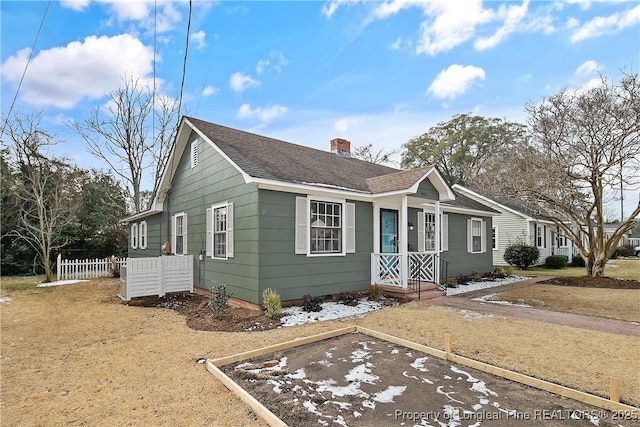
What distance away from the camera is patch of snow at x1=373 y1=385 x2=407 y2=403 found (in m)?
3.52

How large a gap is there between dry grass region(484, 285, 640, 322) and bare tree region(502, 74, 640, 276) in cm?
379

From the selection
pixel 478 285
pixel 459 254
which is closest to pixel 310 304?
pixel 478 285

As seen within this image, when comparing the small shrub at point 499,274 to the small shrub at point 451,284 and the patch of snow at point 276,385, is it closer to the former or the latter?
the small shrub at point 451,284

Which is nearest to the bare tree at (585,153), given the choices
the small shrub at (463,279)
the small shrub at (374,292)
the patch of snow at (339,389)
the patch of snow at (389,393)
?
the small shrub at (463,279)

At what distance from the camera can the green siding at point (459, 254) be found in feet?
41.7

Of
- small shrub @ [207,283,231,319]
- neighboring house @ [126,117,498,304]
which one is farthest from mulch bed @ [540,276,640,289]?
small shrub @ [207,283,231,319]

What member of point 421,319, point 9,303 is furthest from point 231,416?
point 9,303

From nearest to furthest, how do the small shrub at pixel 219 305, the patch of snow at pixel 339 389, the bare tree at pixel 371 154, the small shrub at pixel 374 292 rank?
the patch of snow at pixel 339 389, the small shrub at pixel 219 305, the small shrub at pixel 374 292, the bare tree at pixel 371 154

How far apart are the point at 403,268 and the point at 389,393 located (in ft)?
18.9

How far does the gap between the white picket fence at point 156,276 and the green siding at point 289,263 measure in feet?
13.2

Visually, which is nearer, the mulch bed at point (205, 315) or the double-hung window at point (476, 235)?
the mulch bed at point (205, 315)

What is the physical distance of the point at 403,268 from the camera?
9.20m

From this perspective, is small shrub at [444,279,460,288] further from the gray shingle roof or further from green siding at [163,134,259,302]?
green siding at [163,134,259,302]

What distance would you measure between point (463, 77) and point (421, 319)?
37.7ft
